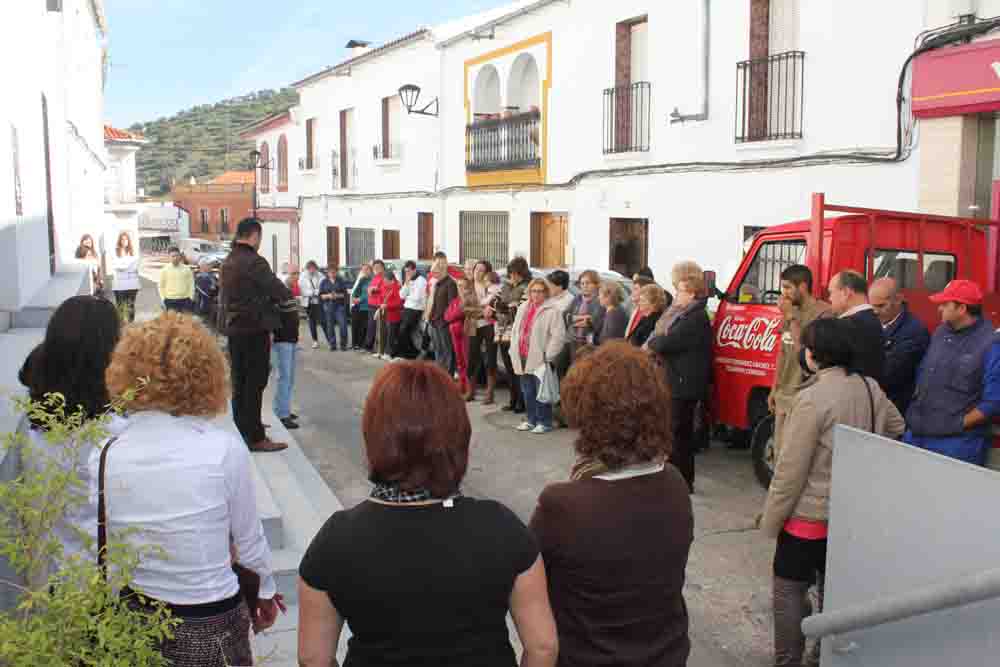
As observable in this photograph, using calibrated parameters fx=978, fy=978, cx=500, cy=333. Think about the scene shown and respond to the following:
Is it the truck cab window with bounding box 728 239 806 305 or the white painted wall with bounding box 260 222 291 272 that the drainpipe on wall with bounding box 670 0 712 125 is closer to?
the truck cab window with bounding box 728 239 806 305

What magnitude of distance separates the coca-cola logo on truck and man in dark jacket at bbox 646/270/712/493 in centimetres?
57

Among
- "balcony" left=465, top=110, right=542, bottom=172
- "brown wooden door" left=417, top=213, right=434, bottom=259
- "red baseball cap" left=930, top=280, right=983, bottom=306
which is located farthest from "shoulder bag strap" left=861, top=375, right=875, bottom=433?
"brown wooden door" left=417, top=213, right=434, bottom=259

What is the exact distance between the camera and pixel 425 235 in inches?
908

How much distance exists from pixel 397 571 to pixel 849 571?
2317 millimetres

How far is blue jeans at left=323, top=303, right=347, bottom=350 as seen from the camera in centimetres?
1692

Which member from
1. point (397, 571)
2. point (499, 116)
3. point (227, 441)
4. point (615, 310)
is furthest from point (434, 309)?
point (397, 571)

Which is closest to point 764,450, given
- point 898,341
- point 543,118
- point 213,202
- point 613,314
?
point 898,341

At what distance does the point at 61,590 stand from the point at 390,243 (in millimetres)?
22888

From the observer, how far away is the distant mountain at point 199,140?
10562 centimetres

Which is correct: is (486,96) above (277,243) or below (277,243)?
above

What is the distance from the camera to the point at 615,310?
30.2ft

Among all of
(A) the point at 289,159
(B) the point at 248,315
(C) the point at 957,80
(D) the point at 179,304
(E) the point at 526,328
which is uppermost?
(A) the point at 289,159

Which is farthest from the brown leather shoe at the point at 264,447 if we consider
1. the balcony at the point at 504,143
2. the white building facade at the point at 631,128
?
the balcony at the point at 504,143

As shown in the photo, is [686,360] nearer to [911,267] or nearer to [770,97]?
[911,267]
